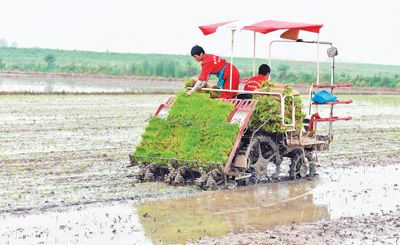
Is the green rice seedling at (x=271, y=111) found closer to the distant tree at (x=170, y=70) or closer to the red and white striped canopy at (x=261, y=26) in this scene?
the red and white striped canopy at (x=261, y=26)

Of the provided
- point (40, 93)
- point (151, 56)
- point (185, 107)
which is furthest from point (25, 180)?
point (151, 56)

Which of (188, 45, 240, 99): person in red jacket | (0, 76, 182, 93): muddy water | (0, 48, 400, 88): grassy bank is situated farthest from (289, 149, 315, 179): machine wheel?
(0, 48, 400, 88): grassy bank

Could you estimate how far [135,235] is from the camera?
10109mm

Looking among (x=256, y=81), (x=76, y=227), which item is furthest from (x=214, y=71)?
(x=76, y=227)

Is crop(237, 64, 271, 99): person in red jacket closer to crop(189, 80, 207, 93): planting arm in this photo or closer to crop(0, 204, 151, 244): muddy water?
crop(189, 80, 207, 93): planting arm

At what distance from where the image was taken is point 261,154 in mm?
14492

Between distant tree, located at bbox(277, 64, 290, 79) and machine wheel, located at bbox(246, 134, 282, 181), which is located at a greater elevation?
machine wheel, located at bbox(246, 134, 282, 181)

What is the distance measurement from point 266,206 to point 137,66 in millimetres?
66155

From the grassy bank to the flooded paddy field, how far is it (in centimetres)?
4777

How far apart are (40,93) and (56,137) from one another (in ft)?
55.4

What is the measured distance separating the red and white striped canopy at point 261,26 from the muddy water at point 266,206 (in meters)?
2.78

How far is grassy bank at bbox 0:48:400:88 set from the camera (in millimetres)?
70812

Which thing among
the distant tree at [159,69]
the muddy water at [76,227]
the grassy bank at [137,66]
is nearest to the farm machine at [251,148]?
the muddy water at [76,227]

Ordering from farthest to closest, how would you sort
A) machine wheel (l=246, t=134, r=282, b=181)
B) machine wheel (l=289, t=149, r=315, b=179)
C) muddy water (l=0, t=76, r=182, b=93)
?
1. muddy water (l=0, t=76, r=182, b=93)
2. machine wheel (l=289, t=149, r=315, b=179)
3. machine wheel (l=246, t=134, r=282, b=181)
